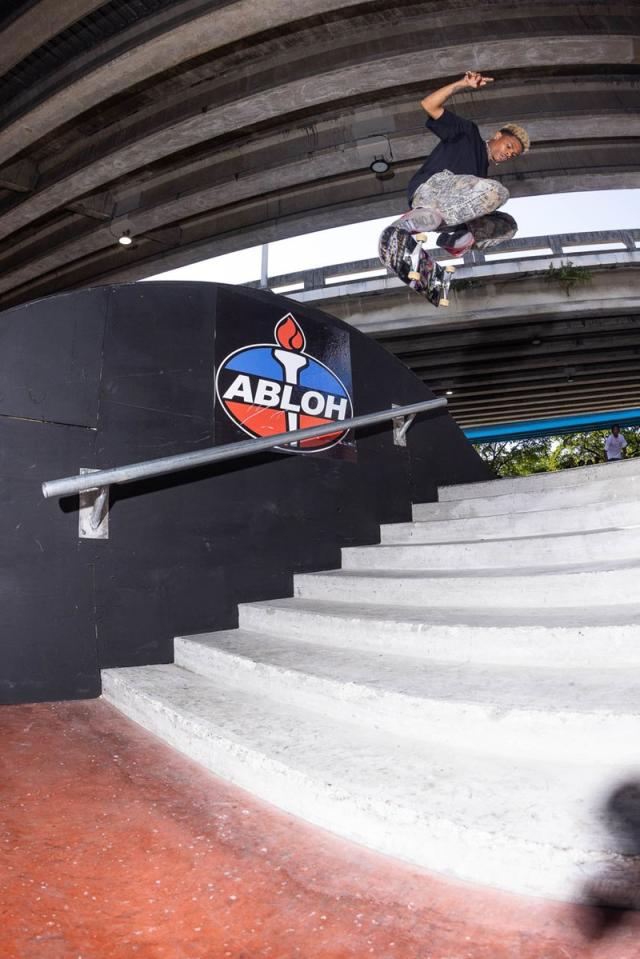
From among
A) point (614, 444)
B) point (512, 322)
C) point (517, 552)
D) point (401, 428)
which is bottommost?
point (517, 552)

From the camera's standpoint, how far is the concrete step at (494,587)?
7.34 feet

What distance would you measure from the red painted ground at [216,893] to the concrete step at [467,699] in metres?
0.43

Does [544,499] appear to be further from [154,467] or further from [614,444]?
[614,444]

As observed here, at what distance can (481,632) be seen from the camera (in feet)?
6.88

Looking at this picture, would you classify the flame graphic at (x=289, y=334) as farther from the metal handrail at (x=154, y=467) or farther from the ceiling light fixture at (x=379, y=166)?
the ceiling light fixture at (x=379, y=166)

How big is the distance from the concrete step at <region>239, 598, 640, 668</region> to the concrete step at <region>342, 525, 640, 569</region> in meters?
0.52

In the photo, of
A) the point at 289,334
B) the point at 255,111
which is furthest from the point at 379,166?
the point at 289,334

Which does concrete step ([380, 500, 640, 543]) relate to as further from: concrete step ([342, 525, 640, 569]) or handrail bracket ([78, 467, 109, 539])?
handrail bracket ([78, 467, 109, 539])

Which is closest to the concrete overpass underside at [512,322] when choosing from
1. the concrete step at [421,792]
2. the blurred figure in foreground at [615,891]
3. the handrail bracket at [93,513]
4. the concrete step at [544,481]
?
the concrete step at [544,481]

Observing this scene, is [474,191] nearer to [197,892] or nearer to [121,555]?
[121,555]

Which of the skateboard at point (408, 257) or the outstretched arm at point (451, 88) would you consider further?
the skateboard at point (408, 257)

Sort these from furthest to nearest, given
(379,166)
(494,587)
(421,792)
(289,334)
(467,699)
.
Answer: (379,166)
(289,334)
(494,587)
(467,699)
(421,792)

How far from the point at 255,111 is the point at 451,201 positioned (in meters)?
4.23

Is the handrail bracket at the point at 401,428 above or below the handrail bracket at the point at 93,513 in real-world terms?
above
